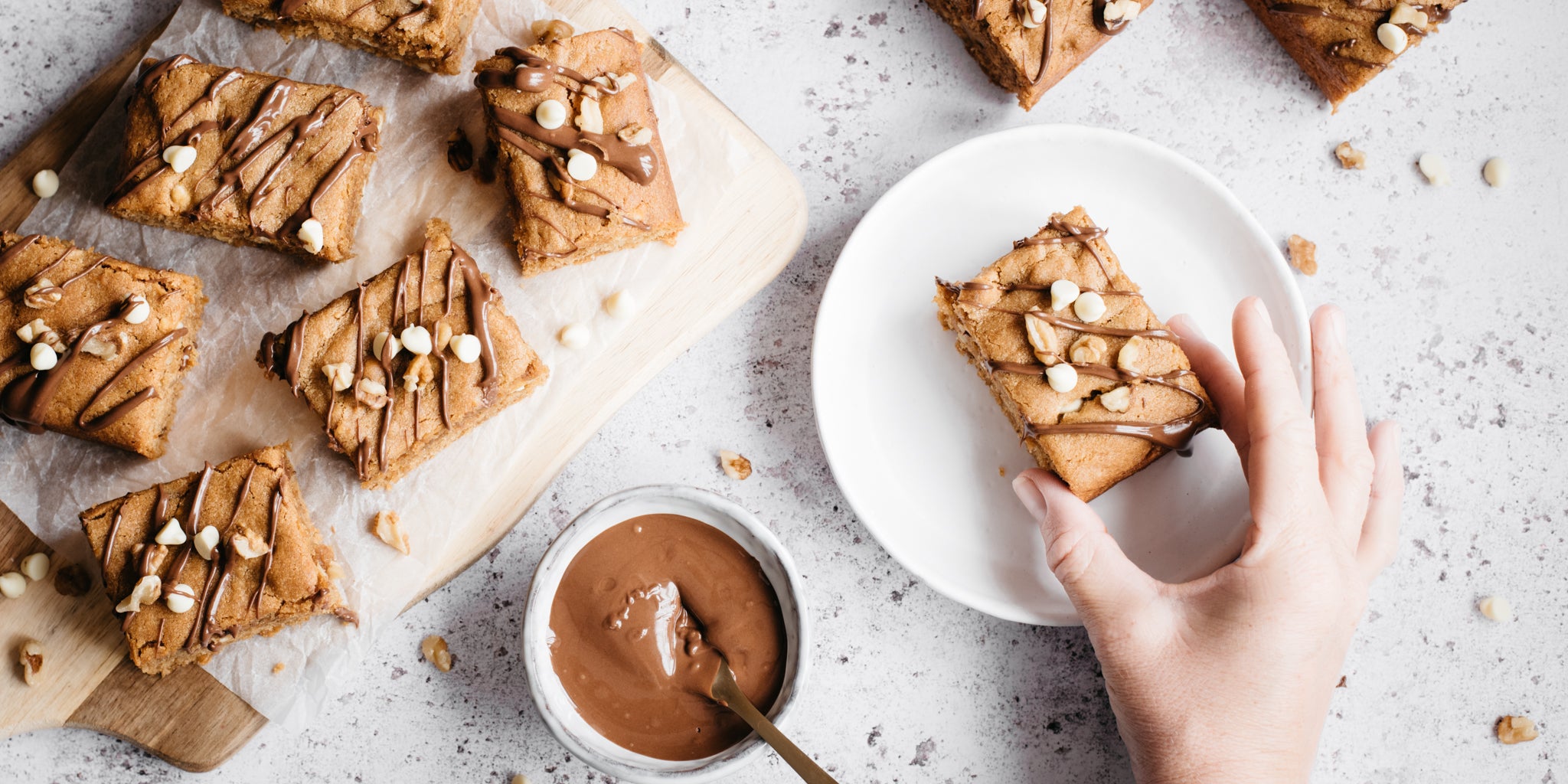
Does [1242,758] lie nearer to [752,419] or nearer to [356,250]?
[752,419]

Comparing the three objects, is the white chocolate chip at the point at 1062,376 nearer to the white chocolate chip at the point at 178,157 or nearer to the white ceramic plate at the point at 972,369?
the white ceramic plate at the point at 972,369

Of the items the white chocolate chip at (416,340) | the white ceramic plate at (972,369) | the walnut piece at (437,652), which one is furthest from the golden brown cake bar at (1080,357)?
the walnut piece at (437,652)

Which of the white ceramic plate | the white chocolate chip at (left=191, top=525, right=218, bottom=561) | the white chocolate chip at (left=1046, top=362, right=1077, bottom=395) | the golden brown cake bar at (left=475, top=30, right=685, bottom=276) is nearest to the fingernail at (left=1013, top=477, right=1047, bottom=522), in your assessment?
the white ceramic plate

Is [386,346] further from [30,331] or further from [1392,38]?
[1392,38]

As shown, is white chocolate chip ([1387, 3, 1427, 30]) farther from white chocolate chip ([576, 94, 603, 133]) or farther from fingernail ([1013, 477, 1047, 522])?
white chocolate chip ([576, 94, 603, 133])

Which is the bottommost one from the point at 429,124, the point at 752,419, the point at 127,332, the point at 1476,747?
the point at 1476,747

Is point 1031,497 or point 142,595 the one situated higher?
point 142,595

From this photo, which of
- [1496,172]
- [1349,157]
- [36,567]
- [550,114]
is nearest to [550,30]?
[550,114]

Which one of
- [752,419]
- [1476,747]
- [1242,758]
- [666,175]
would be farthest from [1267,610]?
[666,175]
